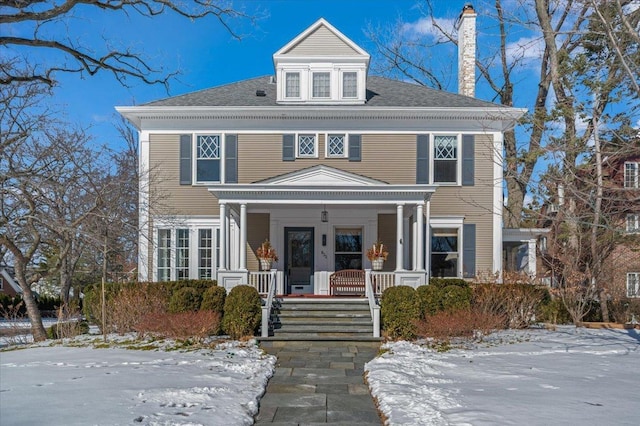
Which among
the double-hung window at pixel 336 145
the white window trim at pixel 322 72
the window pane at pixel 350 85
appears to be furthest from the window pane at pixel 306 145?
the window pane at pixel 350 85

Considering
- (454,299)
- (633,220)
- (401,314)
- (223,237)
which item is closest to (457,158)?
(454,299)

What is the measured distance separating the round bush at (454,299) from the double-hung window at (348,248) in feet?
12.3

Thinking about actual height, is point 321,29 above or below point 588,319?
above

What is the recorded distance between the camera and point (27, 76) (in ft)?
34.3

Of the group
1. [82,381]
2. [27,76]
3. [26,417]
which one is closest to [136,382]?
[82,381]

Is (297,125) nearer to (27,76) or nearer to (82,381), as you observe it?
(27,76)

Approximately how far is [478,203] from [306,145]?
5.24 meters

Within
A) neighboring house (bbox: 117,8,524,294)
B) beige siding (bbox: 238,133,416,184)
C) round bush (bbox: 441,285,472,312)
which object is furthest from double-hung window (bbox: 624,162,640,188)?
beige siding (bbox: 238,133,416,184)

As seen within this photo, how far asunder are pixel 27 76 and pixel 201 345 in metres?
6.83

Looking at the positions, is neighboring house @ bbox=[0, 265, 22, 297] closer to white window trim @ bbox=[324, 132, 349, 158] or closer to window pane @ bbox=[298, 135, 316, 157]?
window pane @ bbox=[298, 135, 316, 157]

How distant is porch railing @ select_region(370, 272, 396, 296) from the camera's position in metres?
12.1

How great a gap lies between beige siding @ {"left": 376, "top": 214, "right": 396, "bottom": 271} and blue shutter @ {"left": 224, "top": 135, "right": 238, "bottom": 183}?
444 cm

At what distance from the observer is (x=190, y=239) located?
46.8ft

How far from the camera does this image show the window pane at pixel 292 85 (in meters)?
14.6
